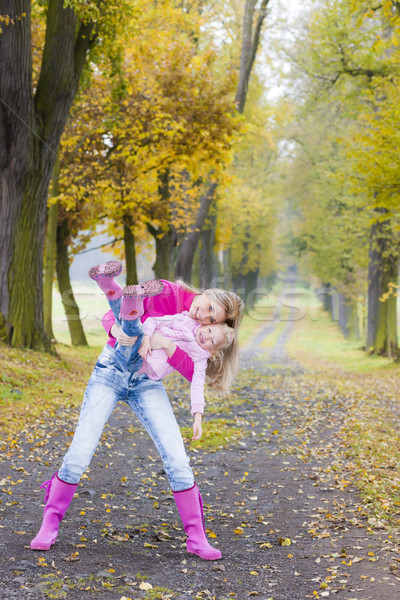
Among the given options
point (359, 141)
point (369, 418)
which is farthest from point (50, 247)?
point (369, 418)

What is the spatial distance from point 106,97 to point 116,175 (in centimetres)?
242

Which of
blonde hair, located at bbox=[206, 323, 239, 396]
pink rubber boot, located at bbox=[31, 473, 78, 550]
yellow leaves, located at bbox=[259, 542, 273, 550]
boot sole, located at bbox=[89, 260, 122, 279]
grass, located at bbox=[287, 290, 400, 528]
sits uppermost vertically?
boot sole, located at bbox=[89, 260, 122, 279]

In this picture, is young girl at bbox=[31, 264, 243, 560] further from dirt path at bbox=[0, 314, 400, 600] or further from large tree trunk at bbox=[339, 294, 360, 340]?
large tree trunk at bbox=[339, 294, 360, 340]

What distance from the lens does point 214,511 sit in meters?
6.05

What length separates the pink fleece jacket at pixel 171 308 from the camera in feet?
14.5

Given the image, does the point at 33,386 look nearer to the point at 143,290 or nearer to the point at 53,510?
the point at 53,510

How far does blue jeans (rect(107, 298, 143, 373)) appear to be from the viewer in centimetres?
411

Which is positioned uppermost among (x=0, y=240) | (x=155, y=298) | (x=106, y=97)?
(x=106, y=97)

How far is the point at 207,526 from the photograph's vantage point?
18.4 feet

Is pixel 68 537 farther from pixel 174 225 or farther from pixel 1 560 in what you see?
pixel 174 225

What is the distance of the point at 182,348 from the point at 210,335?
0.23m

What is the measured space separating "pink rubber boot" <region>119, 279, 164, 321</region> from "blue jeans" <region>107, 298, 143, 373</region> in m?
0.06

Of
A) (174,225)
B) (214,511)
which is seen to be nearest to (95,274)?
(214,511)

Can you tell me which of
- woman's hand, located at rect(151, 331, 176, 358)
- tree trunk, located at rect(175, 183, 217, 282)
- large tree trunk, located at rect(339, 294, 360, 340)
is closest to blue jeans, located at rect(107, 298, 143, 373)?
woman's hand, located at rect(151, 331, 176, 358)
